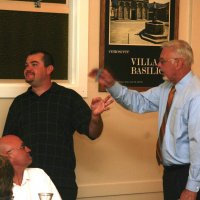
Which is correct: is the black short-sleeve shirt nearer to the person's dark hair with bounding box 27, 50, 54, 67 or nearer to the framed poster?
the person's dark hair with bounding box 27, 50, 54, 67

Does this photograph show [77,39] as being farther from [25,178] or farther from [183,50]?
[25,178]

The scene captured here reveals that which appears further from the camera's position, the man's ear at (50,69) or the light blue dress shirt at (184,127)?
the man's ear at (50,69)

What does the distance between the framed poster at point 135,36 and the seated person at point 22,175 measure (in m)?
1.38

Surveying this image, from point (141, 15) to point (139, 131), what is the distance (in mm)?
972

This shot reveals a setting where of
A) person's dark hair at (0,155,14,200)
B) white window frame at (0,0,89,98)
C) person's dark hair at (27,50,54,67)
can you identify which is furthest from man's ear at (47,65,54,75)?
person's dark hair at (0,155,14,200)

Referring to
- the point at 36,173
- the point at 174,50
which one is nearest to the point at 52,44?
the point at 174,50

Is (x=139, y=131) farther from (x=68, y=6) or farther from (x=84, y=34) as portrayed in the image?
(x=68, y=6)

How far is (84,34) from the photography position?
3.56m

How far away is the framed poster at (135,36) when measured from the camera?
3670mm

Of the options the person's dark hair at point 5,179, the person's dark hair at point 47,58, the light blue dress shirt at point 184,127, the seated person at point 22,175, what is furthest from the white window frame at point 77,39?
the person's dark hair at point 5,179

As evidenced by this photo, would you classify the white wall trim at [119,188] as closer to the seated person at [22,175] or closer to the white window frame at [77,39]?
the white window frame at [77,39]

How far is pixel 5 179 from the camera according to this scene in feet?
5.80

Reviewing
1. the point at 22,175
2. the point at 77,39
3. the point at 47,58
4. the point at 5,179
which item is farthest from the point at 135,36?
the point at 5,179

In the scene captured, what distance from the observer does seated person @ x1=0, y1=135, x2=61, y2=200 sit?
2355 millimetres
